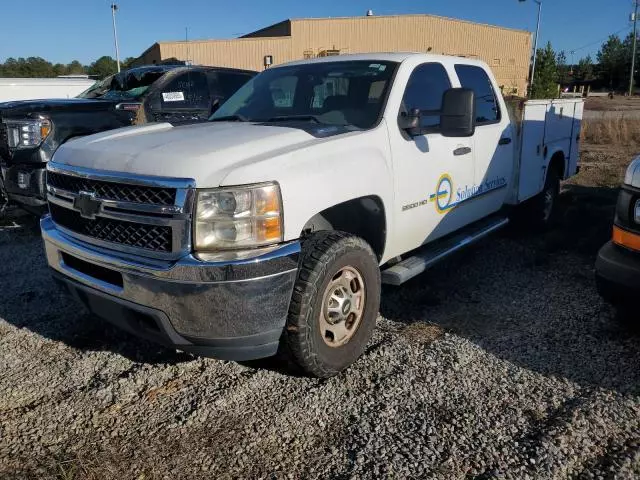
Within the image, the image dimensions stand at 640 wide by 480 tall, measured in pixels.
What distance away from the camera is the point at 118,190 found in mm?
2797

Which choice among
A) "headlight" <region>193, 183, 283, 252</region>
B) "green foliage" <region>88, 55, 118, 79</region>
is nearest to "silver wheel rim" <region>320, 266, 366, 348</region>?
"headlight" <region>193, 183, 283, 252</region>

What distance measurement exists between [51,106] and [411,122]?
14.4ft

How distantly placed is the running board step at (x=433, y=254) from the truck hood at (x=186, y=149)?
1091mm

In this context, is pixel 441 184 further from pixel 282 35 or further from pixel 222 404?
pixel 282 35

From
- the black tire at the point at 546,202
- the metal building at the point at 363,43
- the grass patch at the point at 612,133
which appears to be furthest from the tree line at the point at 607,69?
the black tire at the point at 546,202

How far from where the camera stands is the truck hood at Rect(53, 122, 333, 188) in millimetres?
2629

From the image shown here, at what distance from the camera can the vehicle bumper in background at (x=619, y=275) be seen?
317 centimetres

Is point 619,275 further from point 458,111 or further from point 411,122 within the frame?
point 411,122

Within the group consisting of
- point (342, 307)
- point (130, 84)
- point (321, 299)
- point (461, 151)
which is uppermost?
point (130, 84)

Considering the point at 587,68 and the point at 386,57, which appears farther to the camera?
the point at 587,68

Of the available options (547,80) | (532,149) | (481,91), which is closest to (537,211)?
(532,149)

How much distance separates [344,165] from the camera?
3084 mm

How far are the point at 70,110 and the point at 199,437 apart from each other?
4.83 metres

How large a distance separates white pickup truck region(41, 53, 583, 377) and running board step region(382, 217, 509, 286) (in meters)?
0.02
